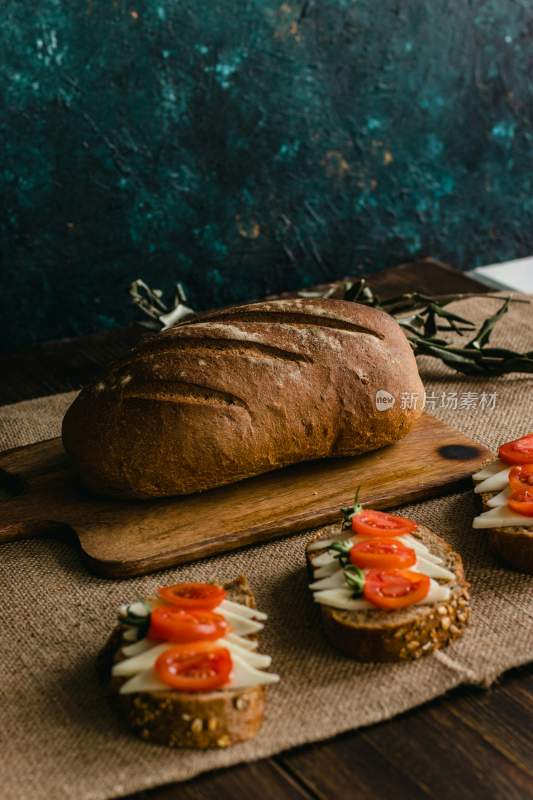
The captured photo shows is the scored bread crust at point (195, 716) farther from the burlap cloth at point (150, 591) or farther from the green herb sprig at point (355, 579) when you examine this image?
the green herb sprig at point (355, 579)

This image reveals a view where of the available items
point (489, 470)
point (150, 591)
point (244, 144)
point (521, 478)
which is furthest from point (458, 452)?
point (244, 144)

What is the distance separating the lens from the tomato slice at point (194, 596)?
66.1 inches

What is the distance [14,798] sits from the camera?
1516mm

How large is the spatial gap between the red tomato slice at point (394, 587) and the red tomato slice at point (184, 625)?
284 millimetres

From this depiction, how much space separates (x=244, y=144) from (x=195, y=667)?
2.54m

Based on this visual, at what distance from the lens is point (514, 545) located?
2.02 m

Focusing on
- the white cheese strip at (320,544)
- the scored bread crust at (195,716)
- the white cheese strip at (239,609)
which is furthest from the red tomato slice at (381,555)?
the scored bread crust at (195,716)

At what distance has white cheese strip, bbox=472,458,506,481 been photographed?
222cm

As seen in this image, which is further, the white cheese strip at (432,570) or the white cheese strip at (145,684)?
the white cheese strip at (432,570)

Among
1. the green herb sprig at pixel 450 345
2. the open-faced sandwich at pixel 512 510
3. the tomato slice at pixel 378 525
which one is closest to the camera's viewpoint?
the tomato slice at pixel 378 525

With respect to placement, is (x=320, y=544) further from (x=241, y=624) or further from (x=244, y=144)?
(x=244, y=144)

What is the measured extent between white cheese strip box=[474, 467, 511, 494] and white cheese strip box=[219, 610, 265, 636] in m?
0.72

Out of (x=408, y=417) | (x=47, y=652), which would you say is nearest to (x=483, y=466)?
(x=408, y=417)

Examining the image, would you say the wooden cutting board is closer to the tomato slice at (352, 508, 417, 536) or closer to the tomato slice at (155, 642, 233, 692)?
the tomato slice at (352, 508, 417, 536)
